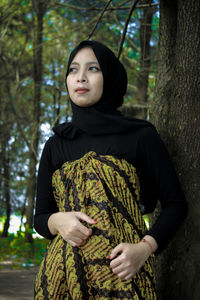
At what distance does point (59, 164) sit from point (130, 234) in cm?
51

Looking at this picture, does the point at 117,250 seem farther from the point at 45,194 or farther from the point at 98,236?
the point at 45,194

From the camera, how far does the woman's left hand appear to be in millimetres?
1520

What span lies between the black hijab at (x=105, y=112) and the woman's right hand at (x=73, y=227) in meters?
0.42

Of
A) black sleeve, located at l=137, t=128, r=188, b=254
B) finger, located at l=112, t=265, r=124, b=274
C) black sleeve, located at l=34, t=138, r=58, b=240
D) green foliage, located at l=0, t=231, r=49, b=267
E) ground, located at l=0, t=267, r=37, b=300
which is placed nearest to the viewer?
finger, located at l=112, t=265, r=124, b=274

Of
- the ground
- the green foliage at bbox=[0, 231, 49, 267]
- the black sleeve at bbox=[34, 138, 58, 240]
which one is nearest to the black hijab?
the black sleeve at bbox=[34, 138, 58, 240]

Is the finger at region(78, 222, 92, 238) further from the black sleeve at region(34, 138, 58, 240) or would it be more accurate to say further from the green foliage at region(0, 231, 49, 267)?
the green foliage at region(0, 231, 49, 267)

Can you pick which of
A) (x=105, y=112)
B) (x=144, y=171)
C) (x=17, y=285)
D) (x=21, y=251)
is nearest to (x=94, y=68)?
(x=105, y=112)

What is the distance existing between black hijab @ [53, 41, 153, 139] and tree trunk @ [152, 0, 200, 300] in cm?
45

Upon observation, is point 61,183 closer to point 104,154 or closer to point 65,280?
point 104,154

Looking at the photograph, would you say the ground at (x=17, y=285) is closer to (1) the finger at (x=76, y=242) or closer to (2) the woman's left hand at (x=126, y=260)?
(1) the finger at (x=76, y=242)

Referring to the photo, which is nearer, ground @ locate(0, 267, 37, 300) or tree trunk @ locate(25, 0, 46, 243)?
ground @ locate(0, 267, 37, 300)

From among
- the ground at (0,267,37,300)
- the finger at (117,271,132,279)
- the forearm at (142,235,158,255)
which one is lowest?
the ground at (0,267,37,300)

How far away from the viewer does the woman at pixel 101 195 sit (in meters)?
1.58

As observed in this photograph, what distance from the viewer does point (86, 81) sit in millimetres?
1859
